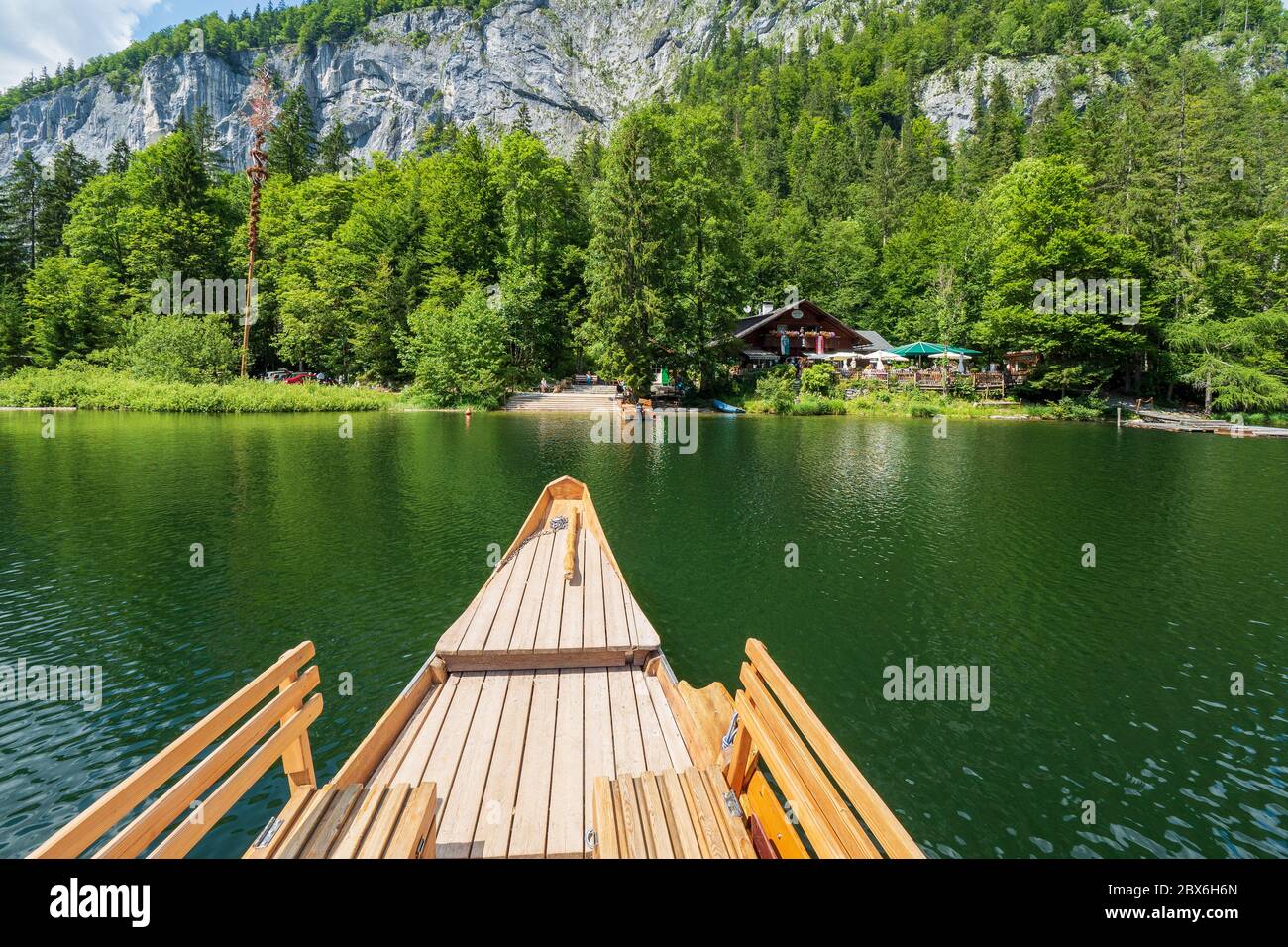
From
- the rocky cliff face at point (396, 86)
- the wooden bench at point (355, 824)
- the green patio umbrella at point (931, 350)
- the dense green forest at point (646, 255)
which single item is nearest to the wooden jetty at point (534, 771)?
the wooden bench at point (355, 824)

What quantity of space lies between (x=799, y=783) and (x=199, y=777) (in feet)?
12.6

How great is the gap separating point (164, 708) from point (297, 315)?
211 ft

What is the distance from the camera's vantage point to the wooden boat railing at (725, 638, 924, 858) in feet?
10.4

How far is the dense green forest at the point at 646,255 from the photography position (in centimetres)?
5156

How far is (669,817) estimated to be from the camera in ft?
14.2

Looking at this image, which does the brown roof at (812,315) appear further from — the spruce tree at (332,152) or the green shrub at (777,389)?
the spruce tree at (332,152)

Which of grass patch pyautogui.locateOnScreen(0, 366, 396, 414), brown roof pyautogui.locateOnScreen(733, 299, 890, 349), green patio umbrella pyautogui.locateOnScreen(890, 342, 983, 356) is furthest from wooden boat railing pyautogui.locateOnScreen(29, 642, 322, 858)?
green patio umbrella pyautogui.locateOnScreen(890, 342, 983, 356)

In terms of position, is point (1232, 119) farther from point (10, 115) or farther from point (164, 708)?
point (10, 115)

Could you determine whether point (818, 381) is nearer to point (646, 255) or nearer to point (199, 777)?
point (646, 255)

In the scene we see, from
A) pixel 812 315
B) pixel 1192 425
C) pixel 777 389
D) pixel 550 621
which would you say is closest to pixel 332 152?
pixel 812 315

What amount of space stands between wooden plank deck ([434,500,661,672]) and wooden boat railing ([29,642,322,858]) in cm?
229

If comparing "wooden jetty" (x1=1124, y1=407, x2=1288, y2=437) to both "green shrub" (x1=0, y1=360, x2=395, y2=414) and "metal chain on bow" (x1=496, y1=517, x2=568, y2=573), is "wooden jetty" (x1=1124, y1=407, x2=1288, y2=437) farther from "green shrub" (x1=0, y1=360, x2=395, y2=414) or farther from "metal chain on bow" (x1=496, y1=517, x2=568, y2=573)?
"green shrub" (x1=0, y1=360, x2=395, y2=414)

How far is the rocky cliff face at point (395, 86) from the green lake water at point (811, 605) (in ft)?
579
